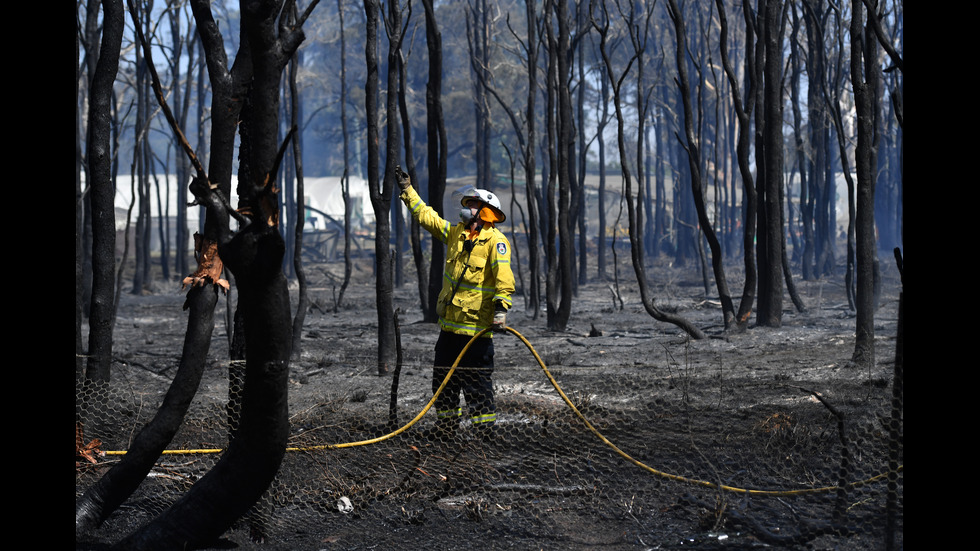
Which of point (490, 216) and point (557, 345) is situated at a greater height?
point (490, 216)

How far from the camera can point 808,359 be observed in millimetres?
8570

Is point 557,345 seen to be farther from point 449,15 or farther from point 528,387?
point 449,15

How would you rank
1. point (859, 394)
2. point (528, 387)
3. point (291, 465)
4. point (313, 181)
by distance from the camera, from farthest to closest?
point (313, 181)
point (528, 387)
point (859, 394)
point (291, 465)

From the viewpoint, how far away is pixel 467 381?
5.34 m

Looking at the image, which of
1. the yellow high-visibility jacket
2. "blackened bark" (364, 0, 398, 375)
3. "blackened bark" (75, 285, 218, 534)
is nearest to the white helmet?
the yellow high-visibility jacket

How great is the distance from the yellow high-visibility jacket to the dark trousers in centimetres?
10

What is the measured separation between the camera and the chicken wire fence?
4039mm

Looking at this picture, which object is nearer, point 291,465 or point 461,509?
point 461,509

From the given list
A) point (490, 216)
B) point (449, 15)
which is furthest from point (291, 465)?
point (449, 15)

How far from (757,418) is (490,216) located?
2196mm

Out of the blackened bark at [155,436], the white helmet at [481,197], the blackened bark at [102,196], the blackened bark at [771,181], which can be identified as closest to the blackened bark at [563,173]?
the blackened bark at [771,181]

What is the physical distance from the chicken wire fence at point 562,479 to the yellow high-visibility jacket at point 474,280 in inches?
21.7

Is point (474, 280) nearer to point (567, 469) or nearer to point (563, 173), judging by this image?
point (567, 469)
